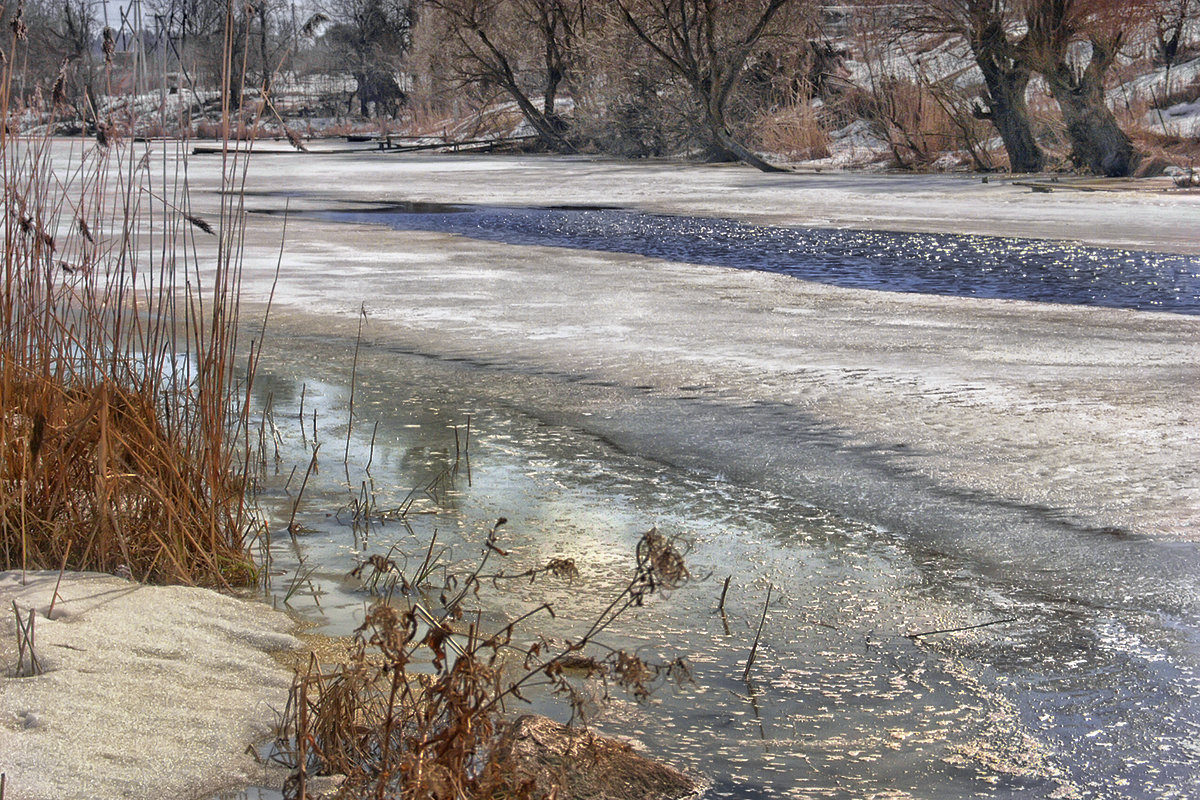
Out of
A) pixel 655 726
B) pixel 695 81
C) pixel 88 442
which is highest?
pixel 695 81

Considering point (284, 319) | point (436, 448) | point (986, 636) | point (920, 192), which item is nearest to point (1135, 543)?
point (986, 636)

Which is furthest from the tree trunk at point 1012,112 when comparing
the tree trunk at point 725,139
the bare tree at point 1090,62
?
the tree trunk at point 725,139

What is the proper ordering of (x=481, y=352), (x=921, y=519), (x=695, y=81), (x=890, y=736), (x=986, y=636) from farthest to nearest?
(x=695, y=81) < (x=481, y=352) < (x=921, y=519) < (x=986, y=636) < (x=890, y=736)

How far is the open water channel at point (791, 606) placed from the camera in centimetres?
195

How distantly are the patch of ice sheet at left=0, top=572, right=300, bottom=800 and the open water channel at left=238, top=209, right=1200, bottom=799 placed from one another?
25 cm

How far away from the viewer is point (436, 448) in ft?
12.2

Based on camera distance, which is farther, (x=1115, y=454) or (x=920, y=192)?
(x=920, y=192)

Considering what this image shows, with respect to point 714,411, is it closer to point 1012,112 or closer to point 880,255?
point 880,255

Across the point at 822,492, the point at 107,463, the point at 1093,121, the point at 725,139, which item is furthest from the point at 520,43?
the point at 107,463

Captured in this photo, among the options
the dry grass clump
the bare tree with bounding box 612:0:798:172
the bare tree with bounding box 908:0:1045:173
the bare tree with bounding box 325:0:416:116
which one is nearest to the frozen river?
the dry grass clump

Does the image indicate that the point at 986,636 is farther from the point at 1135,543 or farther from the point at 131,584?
the point at 131,584

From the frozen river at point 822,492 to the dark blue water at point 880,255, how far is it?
40cm

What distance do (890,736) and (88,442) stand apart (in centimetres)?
167

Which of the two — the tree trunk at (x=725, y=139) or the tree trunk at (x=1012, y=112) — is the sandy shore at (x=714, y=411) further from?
the tree trunk at (x=725, y=139)
